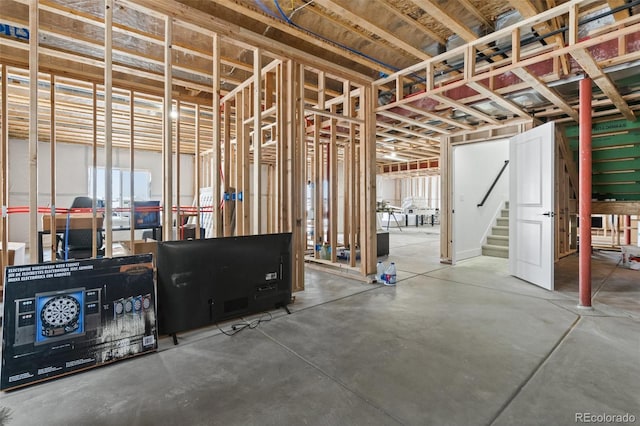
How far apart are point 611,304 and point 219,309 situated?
161 inches

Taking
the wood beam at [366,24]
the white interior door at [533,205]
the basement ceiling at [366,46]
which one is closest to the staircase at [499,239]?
the white interior door at [533,205]

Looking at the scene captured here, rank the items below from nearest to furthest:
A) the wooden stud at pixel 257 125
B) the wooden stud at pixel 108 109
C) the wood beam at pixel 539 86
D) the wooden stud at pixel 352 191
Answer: the wooden stud at pixel 108 109
the wood beam at pixel 539 86
the wooden stud at pixel 257 125
the wooden stud at pixel 352 191

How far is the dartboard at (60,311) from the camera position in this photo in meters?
1.87

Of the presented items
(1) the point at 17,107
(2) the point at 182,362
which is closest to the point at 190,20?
(2) the point at 182,362

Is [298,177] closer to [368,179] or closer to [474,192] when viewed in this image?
[368,179]

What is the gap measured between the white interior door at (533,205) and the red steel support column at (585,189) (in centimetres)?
53

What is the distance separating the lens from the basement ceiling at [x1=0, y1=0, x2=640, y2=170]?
2781 mm

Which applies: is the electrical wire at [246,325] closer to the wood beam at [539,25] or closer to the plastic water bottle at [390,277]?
the plastic water bottle at [390,277]

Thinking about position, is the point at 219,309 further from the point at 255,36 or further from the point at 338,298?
the point at 255,36

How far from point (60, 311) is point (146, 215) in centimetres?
353

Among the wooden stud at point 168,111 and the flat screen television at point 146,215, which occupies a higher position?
the wooden stud at point 168,111

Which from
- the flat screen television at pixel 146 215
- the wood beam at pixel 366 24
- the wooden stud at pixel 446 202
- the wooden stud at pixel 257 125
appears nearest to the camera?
the wood beam at pixel 366 24

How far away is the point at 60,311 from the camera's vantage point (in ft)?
6.27

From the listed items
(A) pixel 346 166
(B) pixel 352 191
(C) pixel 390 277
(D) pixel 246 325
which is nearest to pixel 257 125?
(D) pixel 246 325
